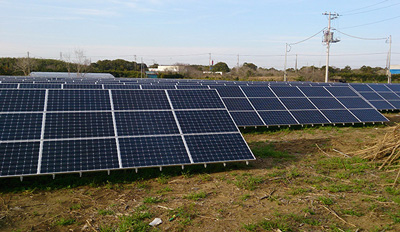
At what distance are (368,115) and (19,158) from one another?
58.8ft

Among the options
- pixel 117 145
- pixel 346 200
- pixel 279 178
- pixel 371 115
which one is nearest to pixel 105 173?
pixel 117 145

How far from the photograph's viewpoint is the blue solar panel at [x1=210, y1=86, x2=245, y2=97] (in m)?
18.8

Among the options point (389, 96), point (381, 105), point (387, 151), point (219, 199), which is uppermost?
point (389, 96)

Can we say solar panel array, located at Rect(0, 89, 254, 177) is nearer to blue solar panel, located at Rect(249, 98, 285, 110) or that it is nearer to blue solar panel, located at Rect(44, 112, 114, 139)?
blue solar panel, located at Rect(44, 112, 114, 139)

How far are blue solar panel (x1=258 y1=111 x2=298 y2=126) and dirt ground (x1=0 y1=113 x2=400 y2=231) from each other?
202 inches

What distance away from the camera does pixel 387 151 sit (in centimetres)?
1130

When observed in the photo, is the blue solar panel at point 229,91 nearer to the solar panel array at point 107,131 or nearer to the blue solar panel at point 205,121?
the solar panel array at point 107,131

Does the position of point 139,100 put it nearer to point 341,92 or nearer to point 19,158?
point 19,158

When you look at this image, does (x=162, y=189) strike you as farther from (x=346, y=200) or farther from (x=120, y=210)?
(x=346, y=200)

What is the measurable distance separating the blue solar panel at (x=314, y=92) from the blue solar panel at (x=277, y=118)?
3860 millimetres

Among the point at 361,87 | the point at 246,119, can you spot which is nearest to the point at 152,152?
the point at 246,119

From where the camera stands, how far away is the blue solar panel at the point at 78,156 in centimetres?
818

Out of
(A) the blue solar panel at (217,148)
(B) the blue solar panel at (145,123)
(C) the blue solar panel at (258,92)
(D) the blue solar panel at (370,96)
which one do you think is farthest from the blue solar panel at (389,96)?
(B) the blue solar panel at (145,123)

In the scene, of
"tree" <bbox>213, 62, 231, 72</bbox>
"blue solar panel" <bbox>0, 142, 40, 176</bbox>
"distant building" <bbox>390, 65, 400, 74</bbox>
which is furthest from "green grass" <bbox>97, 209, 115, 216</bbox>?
"tree" <bbox>213, 62, 231, 72</bbox>
